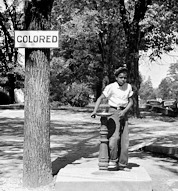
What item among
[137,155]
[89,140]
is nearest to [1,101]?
[89,140]

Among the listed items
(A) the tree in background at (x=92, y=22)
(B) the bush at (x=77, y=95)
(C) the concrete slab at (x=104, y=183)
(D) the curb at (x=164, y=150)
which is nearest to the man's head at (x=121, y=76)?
(C) the concrete slab at (x=104, y=183)

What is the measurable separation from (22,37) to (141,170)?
304 cm

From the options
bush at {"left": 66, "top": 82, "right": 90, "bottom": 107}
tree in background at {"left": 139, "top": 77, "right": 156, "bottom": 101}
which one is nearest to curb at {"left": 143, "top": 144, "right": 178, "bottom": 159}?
bush at {"left": 66, "top": 82, "right": 90, "bottom": 107}

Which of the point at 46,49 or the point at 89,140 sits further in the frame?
the point at 89,140

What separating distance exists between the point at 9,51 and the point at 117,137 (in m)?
41.5

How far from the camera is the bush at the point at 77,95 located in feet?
130

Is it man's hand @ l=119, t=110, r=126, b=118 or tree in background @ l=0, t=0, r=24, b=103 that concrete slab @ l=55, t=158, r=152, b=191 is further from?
tree in background @ l=0, t=0, r=24, b=103

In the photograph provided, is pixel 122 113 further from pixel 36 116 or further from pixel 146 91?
pixel 146 91

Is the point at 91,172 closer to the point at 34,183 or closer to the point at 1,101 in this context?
the point at 34,183

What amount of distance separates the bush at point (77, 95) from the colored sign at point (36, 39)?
33006 millimetres

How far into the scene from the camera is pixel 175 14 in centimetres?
1978

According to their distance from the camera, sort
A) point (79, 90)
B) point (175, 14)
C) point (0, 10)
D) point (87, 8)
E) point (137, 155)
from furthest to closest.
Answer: point (0, 10), point (79, 90), point (87, 8), point (175, 14), point (137, 155)

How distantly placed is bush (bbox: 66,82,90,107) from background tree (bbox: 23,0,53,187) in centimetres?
3306

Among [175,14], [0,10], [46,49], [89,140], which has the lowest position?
[89,140]
